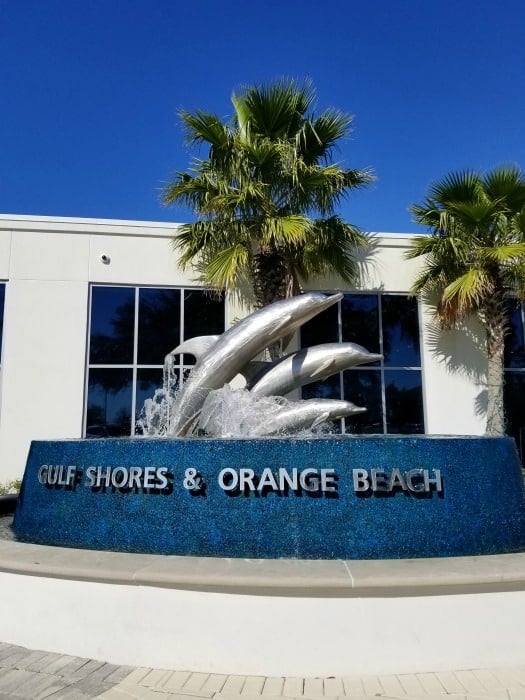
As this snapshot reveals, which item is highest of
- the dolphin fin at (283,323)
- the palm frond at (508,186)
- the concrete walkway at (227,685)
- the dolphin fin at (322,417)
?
the palm frond at (508,186)

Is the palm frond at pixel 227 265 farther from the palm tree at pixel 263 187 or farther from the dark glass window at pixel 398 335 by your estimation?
the dark glass window at pixel 398 335

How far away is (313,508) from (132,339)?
9.54 metres

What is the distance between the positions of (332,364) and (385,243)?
759 centimetres

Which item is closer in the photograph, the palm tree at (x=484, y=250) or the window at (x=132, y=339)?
the palm tree at (x=484, y=250)

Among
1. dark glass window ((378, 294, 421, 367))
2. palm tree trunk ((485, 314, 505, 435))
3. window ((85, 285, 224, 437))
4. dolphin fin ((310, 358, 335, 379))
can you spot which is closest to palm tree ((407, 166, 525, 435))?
palm tree trunk ((485, 314, 505, 435))

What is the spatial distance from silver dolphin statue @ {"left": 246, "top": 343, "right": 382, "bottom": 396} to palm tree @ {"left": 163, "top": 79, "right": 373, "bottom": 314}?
A: 4.36 m


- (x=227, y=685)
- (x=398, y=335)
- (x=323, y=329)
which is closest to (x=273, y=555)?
(x=227, y=685)

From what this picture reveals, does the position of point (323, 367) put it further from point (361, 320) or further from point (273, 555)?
point (361, 320)

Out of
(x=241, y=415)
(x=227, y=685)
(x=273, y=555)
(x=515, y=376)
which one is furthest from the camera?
(x=515, y=376)

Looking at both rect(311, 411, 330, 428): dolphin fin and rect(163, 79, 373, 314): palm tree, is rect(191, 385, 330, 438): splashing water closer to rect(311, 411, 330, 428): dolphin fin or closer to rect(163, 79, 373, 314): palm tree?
rect(311, 411, 330, 428): dolphin fin

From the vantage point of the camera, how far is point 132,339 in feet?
43.6

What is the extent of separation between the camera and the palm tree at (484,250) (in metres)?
12.1

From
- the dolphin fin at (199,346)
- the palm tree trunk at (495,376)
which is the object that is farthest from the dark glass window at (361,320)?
the dolphin fin at (199,346)

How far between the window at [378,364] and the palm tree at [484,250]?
4.33 ft
